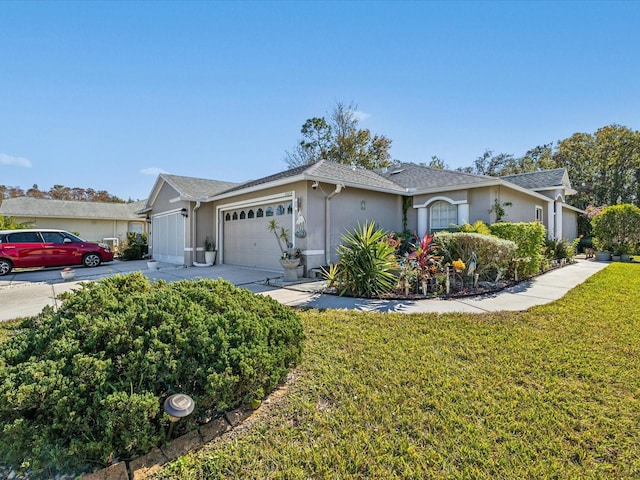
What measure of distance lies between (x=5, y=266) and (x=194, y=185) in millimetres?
7981

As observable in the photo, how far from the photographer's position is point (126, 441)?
6.55ft

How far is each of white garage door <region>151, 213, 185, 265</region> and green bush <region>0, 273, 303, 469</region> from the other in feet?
39.0

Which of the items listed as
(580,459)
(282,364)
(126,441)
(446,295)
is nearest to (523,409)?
(580,459)

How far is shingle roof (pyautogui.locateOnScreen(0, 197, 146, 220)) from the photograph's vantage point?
21.9 m

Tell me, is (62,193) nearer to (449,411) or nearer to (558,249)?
(449,411)

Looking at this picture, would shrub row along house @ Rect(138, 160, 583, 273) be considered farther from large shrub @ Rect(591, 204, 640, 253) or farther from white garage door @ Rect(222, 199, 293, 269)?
large shrub @ Rect(591, 204, 640, 253)

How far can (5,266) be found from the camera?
39.8ft

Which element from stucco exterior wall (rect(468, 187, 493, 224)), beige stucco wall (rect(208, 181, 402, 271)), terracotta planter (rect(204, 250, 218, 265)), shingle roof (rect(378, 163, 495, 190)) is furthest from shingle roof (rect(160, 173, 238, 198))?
stucco exterior wall (rect(468, 187, 493, 224))

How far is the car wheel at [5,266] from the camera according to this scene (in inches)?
475

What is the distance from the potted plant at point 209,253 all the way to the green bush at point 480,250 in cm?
947

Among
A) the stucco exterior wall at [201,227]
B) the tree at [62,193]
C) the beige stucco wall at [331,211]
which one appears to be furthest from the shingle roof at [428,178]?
the tree at [62,193]

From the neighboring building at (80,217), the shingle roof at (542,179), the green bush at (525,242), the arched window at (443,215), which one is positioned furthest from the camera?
the neighboring building at (80,217)

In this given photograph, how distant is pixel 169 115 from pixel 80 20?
16.5 feet

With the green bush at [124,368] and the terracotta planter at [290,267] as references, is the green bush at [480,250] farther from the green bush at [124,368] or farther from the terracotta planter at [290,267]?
the green bush at [124,368]
